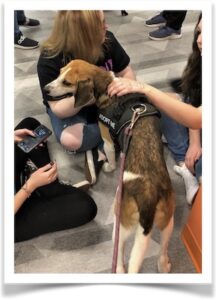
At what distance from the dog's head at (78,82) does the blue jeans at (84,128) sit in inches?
7.3

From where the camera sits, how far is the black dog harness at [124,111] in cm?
137

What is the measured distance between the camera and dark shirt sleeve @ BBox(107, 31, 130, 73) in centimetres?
170

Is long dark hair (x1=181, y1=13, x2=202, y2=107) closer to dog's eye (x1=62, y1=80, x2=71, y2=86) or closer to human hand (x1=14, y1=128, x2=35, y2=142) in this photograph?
dog's eye (x1=62, y1=80, x2=71, y2=86)

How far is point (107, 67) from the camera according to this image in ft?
5.62

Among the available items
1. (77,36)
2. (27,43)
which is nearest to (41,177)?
(77,36)

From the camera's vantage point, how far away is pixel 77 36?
1.47 meters

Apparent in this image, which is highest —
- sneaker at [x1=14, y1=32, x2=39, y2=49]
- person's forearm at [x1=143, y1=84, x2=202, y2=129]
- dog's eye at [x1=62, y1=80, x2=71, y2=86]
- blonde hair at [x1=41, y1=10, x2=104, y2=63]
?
blonde hair at [x1=41, y1=10, x2=104, y2=63]

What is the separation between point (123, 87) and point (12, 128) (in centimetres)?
43

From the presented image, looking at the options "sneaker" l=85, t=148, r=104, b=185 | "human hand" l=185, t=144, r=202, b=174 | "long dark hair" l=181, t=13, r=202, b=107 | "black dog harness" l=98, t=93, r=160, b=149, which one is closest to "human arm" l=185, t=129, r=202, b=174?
"human hand" l=185, t=144, r=202, b=174

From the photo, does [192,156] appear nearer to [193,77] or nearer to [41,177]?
[193,77]

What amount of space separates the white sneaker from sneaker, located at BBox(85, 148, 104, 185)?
1.05 feet

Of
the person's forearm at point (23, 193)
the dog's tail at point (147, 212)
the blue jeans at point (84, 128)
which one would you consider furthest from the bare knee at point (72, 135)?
the dog's tail at point (147, 212)
